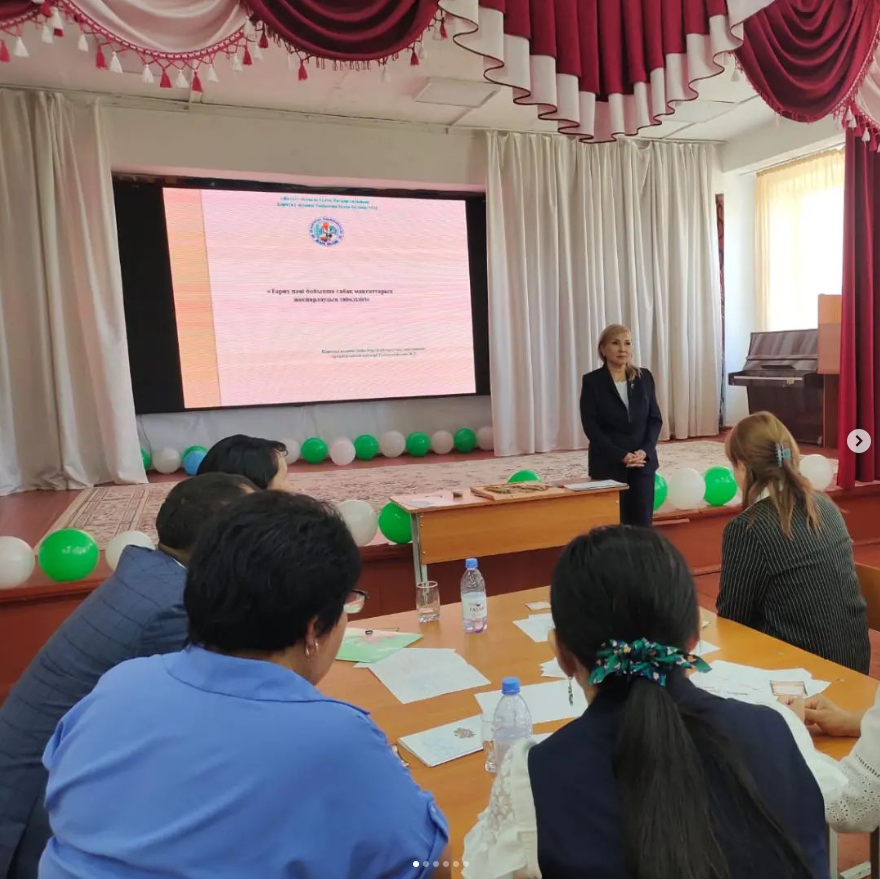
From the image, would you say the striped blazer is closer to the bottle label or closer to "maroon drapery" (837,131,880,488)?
the bottle label

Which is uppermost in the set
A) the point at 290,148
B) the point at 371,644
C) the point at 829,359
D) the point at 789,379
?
the point at 290,148

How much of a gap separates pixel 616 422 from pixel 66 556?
8.11ft

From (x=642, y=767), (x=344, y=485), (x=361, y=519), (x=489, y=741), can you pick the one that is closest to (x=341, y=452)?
(x=344, y=485)

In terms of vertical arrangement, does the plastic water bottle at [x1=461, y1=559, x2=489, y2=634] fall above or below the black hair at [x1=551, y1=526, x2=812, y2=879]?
below

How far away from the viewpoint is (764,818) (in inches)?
27.4

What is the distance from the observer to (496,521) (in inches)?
121

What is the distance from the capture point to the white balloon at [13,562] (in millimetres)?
2893

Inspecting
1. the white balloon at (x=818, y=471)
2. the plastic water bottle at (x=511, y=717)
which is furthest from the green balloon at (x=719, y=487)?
the plastic water bottle at (x=511, y=717)

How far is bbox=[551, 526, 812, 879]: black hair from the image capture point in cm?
67

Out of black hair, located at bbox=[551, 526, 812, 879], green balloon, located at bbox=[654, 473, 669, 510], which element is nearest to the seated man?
black hair, located at bbox=[551, 526, 812, 879]

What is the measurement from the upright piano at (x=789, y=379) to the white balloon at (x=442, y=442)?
8.99 ft

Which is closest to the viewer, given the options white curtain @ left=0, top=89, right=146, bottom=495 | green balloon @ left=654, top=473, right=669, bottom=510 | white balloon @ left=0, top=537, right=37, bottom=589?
white balloon @ left=0, top=537, right=37, bottom=589

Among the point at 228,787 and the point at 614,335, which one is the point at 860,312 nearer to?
the point at 614,335

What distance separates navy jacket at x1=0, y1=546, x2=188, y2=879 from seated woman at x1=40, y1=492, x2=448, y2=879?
33 centimetres
